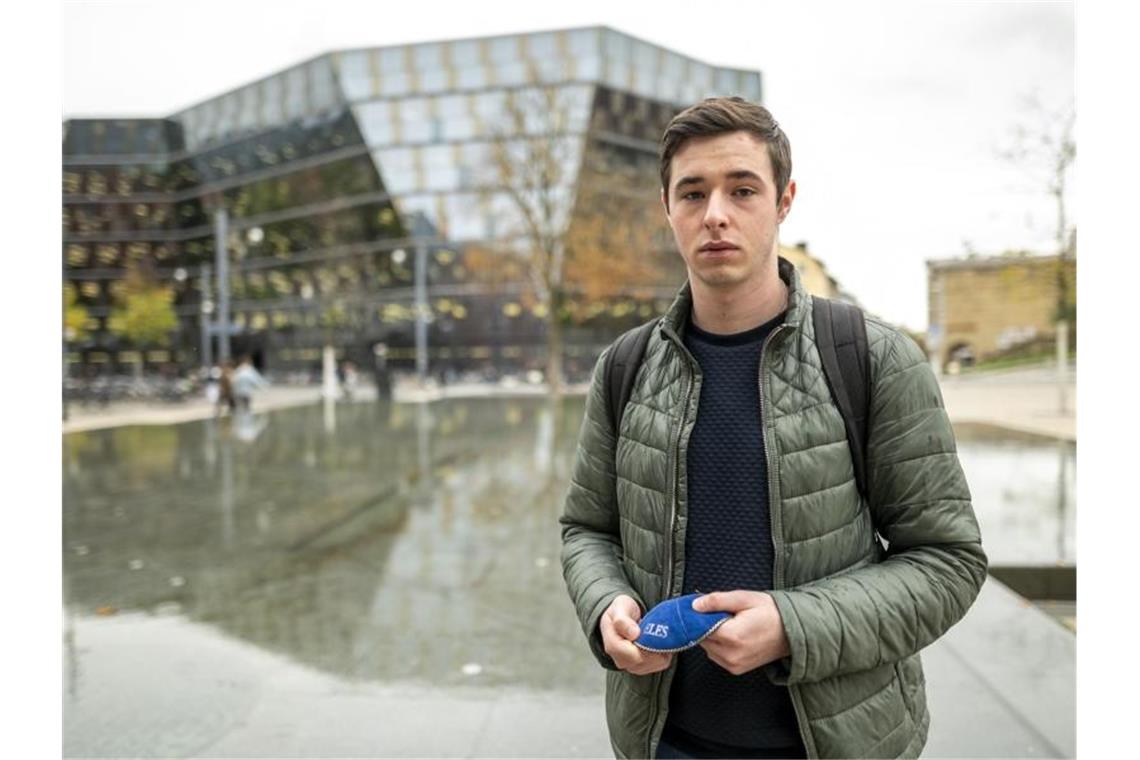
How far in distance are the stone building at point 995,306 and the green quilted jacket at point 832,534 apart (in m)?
5.73

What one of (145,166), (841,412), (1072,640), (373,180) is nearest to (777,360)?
(841,412)

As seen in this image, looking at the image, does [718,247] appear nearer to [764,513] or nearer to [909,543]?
[764,513]

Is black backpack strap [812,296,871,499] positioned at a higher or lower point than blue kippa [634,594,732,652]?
higher

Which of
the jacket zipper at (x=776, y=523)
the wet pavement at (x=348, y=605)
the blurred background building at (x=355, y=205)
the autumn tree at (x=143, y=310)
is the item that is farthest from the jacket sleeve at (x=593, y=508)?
the autumn tree at (x=143, y=310)

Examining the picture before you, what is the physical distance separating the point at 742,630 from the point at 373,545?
21.4ft

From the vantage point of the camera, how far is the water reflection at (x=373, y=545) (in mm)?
4926

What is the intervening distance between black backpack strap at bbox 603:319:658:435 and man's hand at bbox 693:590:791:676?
0.54 m

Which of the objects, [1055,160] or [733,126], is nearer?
[733,126]

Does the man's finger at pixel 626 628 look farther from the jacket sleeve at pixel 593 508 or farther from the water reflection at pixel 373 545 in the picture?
the water reflection at pixel 373 545

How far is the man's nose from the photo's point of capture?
1.49 m

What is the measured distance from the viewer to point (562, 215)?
28.2m

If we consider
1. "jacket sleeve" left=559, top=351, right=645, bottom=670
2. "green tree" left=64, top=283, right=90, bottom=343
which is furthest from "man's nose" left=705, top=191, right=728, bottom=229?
"green tree" left=64, top=283, right=90, bottom=343

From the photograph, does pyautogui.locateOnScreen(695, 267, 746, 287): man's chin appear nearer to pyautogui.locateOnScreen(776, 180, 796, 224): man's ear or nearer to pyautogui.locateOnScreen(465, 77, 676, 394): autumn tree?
pyautogui.locateOnScreen(776, 180, 796, 224): man's ear

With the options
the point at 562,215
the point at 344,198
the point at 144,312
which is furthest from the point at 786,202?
the point at 144,312
